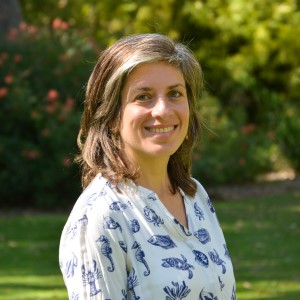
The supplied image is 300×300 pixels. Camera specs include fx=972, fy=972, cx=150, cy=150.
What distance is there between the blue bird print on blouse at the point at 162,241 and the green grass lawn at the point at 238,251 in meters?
4.71

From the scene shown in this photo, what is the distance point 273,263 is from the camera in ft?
29.8

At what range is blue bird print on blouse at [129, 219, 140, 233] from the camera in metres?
2.97

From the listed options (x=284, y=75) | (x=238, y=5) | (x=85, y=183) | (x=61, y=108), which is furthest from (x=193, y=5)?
(x=85, y=183)

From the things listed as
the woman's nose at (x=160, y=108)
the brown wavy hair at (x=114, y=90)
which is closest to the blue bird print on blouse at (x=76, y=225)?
the brown wavy hair at (x=114, y=90)

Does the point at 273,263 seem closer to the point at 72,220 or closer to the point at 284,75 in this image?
the point at 72,220

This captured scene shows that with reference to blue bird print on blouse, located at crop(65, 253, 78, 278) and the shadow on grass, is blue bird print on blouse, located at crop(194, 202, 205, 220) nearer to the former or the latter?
blue bird print on blouse, located at crop(65, 253, 78, 278)

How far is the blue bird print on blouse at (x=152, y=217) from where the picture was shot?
3051 mm

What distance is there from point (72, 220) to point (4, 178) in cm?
1055

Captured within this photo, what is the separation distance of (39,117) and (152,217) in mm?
10269

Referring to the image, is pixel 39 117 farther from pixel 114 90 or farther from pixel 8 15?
pixel 114 90

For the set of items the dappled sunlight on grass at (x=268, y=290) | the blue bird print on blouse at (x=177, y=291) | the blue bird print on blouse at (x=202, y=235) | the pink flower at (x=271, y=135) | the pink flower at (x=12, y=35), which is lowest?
the dappled sunlight on grass at (x=268, y=290)

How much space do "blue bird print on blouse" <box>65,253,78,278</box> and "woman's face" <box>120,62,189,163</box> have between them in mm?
426

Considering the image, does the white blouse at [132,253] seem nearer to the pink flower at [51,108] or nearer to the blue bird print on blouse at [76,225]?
the blue bird print on blouse at [76,225]

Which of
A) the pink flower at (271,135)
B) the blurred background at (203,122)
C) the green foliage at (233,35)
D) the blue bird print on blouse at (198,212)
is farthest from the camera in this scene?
the green foliage at (233,35)
